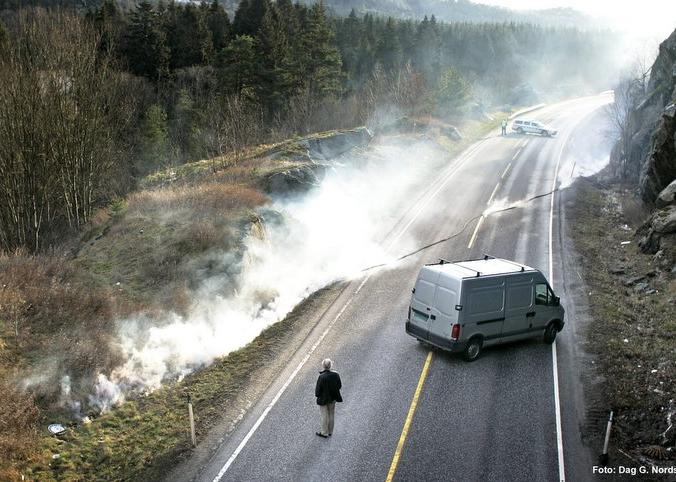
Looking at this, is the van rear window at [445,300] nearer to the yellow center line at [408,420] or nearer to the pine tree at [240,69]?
the yellow center line at [408,420]

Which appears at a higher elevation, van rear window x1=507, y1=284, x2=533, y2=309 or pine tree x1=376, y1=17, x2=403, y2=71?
Result: pine tree x1=376, y1=17, x2=403, y2=71

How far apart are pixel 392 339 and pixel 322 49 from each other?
45210 millimetres

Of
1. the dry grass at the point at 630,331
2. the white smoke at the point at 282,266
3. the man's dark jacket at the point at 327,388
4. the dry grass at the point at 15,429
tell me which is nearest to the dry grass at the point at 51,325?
the dry grass at the point at 15,429

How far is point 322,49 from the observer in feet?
186

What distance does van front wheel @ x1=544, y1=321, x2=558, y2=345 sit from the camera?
1703 cm

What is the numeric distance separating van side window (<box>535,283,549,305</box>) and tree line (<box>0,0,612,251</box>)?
2036 cm

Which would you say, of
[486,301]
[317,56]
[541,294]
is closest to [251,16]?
[317,56]

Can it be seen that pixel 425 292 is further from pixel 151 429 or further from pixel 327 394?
pixel 151 429

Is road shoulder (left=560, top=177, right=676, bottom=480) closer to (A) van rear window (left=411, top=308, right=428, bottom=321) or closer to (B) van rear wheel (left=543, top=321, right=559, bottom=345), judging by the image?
(B) van rear wheel (left=543, top=321, right=559, bottom=345)

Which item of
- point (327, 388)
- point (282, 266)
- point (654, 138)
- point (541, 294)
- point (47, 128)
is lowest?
point (282, 266)

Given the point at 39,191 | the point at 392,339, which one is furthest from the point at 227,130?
the point at 392,339

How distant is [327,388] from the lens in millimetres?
12133

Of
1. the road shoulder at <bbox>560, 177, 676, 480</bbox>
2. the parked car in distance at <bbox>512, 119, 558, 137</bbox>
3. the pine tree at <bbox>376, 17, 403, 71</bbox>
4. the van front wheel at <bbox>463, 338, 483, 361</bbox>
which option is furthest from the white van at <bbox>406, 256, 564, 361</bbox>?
the pine tree at <bbox>376, 17, 403, 71</bbox>

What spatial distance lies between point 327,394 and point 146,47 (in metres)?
55.6
